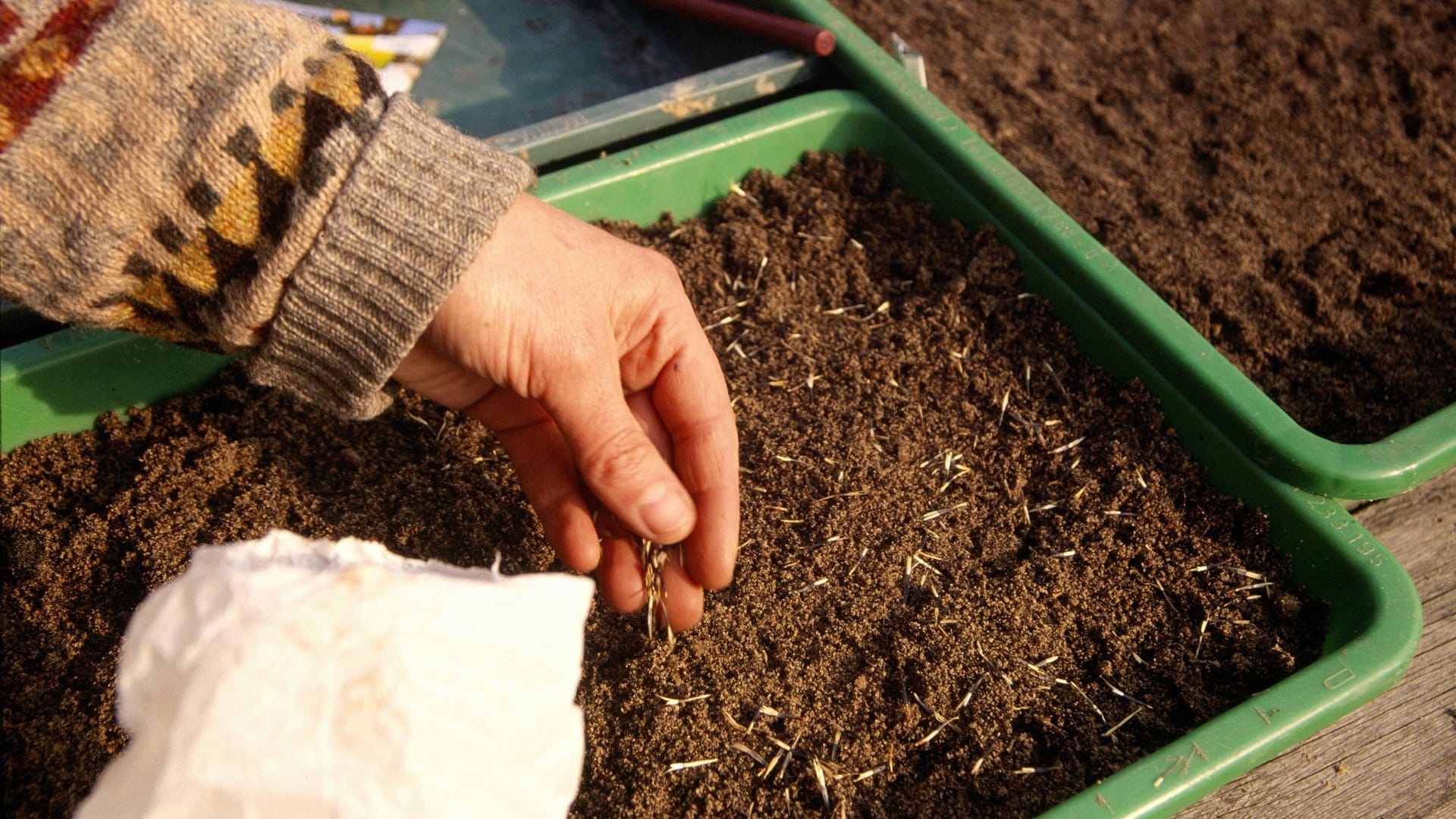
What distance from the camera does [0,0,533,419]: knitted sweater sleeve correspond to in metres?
1.13

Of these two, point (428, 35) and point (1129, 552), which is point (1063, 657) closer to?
point (1129, 552)

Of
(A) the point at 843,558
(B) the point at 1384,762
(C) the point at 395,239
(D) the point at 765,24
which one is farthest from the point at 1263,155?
(C) the point at 395,239

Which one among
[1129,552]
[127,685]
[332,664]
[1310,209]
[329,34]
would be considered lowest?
[127,685]

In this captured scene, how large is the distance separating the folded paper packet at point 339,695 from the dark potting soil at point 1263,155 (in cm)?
141

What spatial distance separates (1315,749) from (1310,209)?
1.11 metres

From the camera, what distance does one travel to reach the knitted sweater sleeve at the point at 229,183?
1135 mm

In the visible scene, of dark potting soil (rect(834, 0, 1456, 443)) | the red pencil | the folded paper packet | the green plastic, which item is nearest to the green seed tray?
the green plastic

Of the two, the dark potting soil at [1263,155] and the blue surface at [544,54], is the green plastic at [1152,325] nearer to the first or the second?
the dark potting soil at [1263,155]

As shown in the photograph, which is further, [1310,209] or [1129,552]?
[1310,209]

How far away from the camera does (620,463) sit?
1241 millimetres

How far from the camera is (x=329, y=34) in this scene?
4.24 ft

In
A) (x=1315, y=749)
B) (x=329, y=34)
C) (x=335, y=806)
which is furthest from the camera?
(x=1315, y=749)

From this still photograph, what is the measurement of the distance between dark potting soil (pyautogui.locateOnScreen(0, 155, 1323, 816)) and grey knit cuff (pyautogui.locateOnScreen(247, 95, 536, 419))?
0.37 meters

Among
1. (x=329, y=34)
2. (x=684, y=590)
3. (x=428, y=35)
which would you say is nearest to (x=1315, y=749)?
(x=684, y=590)
